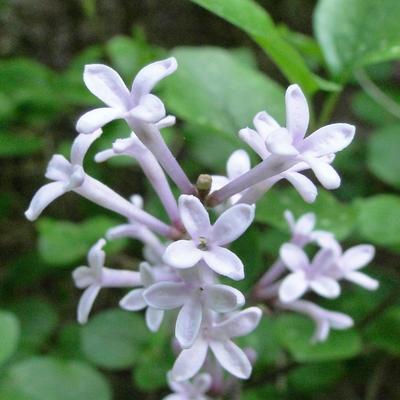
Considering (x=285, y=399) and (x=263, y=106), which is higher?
(x=263, y=106)

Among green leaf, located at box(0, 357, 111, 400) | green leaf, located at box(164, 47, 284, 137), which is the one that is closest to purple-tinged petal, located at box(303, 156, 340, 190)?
green leaf, located at box(164, 47, 284, 137)

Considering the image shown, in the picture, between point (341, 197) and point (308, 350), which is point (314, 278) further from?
point (341, 197)

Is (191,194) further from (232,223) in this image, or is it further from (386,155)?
(386,155)

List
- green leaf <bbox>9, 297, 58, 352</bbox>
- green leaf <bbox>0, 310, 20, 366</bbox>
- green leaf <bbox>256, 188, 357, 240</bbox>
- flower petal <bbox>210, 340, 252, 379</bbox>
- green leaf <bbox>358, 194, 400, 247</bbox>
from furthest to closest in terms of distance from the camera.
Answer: green leaf <bbox>9, 297, 58, 352</bbox>, green leaf <bbox>358, 194, 400, 247</bbox>, green leaf <bbox>256, 188, 357, 240</bbox>, green leaf <bbox>0, 310, 20, 366</bbox>, flower petal <bbox>210, 340, 252, 379</bbox>

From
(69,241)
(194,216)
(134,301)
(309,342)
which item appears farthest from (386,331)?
(194,216)

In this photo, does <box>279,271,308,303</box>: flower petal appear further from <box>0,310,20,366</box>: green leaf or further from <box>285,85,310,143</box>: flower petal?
<box>0,310,20,366</box>: green leaf

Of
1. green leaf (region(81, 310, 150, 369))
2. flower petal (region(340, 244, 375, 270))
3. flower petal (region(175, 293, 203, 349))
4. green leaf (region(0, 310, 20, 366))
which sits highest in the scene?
flower petal (region(175, 293, 203, 349))

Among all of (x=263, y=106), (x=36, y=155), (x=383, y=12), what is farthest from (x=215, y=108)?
(x=36, y=155)
